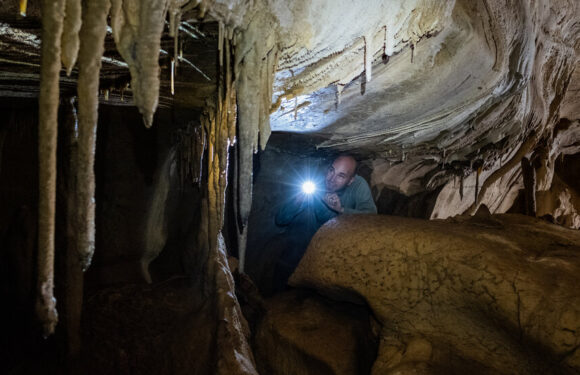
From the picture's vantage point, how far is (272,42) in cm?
241

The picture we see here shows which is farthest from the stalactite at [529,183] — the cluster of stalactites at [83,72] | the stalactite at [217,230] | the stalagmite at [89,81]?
the stalagmite at [89,81]

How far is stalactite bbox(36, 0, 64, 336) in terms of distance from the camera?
4.86ft

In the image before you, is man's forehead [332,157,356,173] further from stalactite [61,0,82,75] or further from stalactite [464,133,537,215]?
stalactite [61,0,82,75]

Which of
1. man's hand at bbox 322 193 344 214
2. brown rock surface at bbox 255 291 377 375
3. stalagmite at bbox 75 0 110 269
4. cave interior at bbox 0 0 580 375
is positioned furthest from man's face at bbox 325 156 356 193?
stalagmite at bbox 75 0 110 269

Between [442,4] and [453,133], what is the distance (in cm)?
358

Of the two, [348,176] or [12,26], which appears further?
[348,176]

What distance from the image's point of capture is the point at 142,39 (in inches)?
69.2

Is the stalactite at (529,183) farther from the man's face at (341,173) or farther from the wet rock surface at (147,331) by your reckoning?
the wet rock surface at (147,331)

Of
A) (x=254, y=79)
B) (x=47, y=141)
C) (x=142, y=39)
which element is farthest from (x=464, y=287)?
(x=47, y=141)

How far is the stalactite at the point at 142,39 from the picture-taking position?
167cm

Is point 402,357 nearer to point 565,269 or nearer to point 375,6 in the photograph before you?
point 565,269

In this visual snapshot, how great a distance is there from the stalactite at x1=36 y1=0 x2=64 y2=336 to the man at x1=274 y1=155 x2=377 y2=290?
434cm

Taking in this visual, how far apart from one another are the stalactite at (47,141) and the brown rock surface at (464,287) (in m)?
2.90

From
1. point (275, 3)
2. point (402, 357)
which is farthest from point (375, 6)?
point (402, 357)
